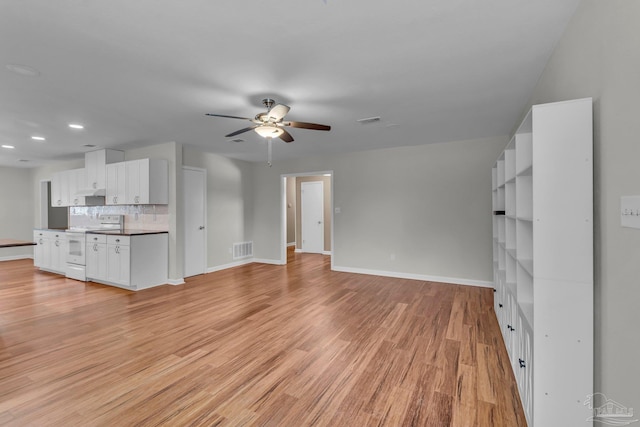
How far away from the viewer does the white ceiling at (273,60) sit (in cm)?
170

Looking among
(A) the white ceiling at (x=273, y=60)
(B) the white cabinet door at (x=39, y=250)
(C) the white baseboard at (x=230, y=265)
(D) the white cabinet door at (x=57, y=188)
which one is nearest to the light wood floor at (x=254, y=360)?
(C) the white baseboard at (x=230, y=265)

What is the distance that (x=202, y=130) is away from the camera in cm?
417

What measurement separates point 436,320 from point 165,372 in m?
2.81

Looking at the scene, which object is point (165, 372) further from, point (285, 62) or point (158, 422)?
point (285, 62)

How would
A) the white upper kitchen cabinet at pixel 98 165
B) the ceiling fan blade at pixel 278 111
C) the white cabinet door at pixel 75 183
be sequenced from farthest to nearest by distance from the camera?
the white cabinet door at pixel 75 183
the white upper kitchen cabinet at pixel 98 165
the ceiling fan blade at pixel 278 111

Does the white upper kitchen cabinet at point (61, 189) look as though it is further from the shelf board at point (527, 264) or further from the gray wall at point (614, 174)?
the gray wall at point (614, 174)

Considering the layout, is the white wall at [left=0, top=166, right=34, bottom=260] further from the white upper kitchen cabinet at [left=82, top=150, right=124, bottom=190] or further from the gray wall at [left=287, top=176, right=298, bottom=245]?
the gray wall at [left=287, top=176, right=298, bottom=245]

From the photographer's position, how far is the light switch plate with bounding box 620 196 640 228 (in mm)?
1132

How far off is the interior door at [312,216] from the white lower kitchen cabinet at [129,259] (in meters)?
4.24

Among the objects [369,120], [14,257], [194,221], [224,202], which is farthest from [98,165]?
[369,120]

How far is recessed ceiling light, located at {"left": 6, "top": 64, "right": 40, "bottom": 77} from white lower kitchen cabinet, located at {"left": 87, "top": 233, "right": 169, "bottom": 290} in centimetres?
267

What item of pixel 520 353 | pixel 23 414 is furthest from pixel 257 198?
pixel 520 353

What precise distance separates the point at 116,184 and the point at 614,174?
255 inches

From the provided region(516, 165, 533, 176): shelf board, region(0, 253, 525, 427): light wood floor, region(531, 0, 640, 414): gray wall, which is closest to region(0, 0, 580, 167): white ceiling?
region(531, 0, 640, 414): gray wall
